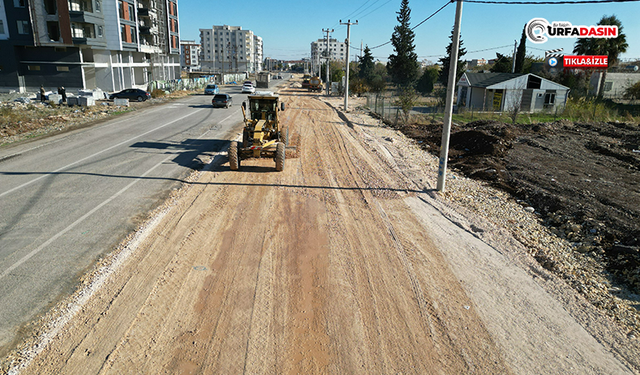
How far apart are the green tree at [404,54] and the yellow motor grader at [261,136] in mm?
64806

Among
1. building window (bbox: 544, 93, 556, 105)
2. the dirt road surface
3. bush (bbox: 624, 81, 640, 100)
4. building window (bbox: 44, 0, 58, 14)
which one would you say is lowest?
the dirt road surface

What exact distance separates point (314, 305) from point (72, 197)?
886cm

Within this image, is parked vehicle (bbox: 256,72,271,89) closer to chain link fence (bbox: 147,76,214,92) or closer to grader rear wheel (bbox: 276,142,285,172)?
chain link fence (bbox: 147,76,214,92)

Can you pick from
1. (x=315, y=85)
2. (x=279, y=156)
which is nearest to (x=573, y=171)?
(x=279, y=156)

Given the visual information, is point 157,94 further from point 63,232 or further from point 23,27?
point 63,232

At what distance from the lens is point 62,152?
1781cm

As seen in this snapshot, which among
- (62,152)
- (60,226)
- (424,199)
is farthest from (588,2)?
(62,152)

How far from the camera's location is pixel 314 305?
6656 mm

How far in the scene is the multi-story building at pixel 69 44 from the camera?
47500mm

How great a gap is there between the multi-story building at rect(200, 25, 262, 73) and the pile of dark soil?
163522mm

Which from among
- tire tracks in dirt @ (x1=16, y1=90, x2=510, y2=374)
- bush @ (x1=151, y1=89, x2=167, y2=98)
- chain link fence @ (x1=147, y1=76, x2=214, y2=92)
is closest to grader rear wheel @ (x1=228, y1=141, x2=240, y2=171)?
tire tracks in dirt @ (x1=16, y1=90, x2=510, y2=374)

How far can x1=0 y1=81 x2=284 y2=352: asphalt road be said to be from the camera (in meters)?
7.33

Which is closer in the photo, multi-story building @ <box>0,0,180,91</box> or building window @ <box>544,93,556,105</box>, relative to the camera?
building window @ <box>544,93,556,105</box>

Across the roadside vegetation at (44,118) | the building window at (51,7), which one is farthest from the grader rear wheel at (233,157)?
the building window at (51,7)
